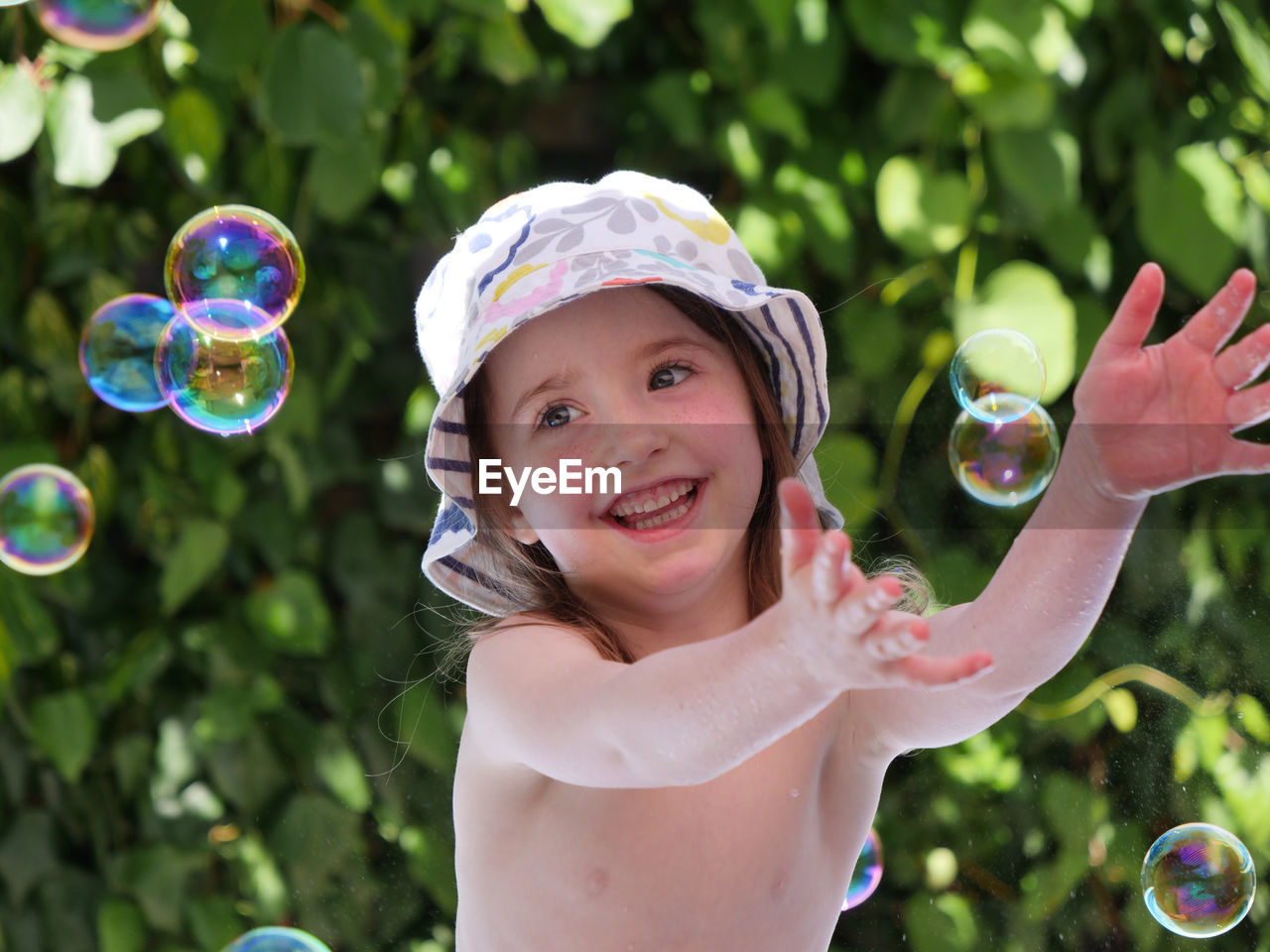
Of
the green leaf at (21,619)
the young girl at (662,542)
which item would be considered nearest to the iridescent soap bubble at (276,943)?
the young girl at (662,542)

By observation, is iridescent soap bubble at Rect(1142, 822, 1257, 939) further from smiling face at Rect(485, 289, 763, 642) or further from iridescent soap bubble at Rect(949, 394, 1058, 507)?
smiling face at Rect(485, 289, 763, 642)

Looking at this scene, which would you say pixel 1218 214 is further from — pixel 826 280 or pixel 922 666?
pixel 922 666

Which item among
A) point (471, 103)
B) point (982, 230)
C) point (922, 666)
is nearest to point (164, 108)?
point (471, 103)

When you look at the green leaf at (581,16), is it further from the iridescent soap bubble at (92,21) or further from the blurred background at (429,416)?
the iridescent soap bubble at (92,21)

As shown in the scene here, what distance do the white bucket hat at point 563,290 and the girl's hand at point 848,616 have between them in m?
0.28

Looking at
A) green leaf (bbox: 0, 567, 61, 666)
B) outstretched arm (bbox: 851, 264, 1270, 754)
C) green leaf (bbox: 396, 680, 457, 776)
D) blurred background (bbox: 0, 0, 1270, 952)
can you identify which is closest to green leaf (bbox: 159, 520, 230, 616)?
blurred background (bbox: 0, 0, 1270, 952)

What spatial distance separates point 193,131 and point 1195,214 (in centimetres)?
88

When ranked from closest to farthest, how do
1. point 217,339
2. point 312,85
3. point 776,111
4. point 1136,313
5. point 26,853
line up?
1. point 1136,313
2. point 217,339
3. point 312,85
4. point 776,111
5. point 26,853

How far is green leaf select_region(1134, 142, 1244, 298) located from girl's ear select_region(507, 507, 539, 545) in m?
0.68

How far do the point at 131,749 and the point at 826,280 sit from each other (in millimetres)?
808

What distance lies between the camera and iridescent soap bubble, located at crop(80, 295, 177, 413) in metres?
1.14

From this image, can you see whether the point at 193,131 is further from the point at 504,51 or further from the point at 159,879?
the point at 159,879

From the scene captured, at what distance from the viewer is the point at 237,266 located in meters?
1.03

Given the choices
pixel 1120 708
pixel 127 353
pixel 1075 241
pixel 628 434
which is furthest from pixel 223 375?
pixel 1120 708
